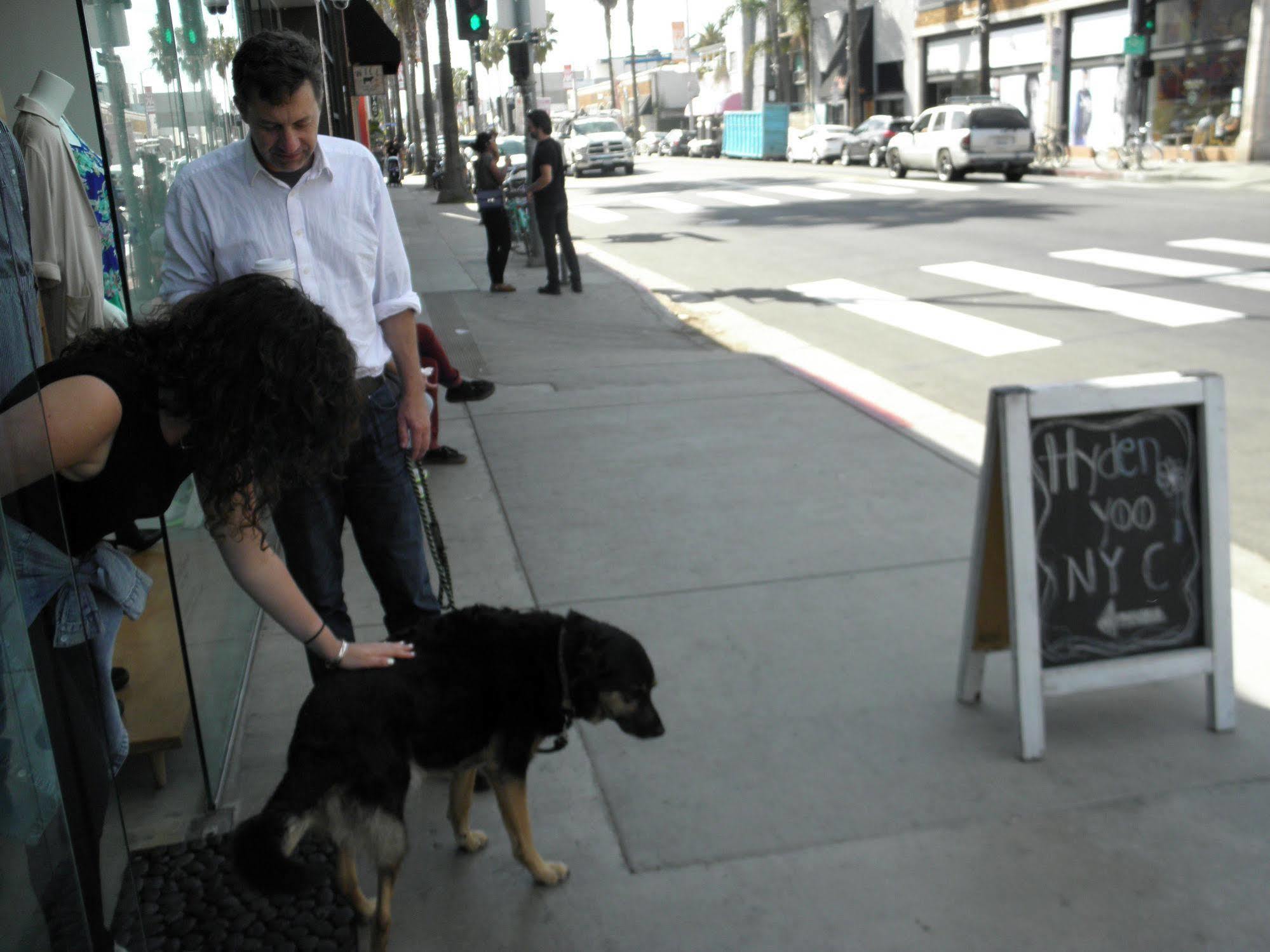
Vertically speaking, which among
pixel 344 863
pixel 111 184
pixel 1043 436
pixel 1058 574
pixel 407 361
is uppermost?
pixel 111 184

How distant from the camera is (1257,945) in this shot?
2768 millimetres

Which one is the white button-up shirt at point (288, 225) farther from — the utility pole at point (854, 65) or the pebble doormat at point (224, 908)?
the utility pole at point (854, 65)

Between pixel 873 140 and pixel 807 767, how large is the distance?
36846 millimetres

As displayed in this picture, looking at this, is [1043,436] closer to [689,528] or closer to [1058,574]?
[1058,574]

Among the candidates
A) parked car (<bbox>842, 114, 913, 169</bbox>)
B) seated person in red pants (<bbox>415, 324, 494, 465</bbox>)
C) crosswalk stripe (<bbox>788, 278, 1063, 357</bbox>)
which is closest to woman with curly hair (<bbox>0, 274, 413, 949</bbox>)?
seated person in red pants (<bbox>415, 324, 494, 465</bbox>)

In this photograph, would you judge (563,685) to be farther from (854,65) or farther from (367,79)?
(854,65)

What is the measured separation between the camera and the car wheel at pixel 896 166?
103 feet

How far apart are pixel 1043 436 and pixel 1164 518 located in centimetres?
48

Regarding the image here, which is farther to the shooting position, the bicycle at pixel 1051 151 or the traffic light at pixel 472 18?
the bicycle at pixel 1051 151

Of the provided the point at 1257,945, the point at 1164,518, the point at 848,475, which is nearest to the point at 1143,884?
the point at 1257,945

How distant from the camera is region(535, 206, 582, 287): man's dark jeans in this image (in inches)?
532

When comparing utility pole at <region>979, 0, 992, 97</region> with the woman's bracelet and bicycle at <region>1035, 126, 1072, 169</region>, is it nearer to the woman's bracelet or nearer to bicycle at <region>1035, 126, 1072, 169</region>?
bicycle at <region>1035, 126, 1072, 169</region>

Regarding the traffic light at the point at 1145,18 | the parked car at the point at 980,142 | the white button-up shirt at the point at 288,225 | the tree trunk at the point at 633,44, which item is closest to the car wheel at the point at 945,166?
the parked car at the point at 980,142

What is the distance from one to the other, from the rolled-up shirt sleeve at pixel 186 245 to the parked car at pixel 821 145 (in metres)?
39.4
